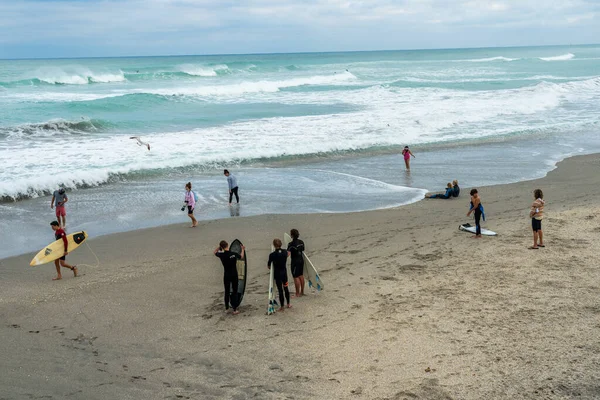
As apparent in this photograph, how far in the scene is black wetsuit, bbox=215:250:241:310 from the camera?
952cm

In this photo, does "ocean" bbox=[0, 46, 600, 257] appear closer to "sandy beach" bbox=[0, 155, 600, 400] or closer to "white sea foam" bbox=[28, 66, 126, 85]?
"sandy beach" bbox=[0, 155, 600, 400]

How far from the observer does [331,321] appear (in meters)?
9.06

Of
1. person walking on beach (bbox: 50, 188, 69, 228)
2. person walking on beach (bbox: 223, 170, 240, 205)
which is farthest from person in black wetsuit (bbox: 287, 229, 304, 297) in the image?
person walking on beach (bbox: 50, 188, 69, 228)

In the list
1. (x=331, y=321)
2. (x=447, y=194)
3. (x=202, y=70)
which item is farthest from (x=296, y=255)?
(x=202, y=70)

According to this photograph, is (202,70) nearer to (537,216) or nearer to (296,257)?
(537,216)

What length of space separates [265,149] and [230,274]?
1506 centimetres

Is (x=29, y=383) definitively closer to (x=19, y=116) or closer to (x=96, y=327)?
(x=96, y=327)

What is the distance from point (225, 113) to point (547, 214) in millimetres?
25056

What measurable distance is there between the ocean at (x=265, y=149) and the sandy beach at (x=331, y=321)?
3017 mm

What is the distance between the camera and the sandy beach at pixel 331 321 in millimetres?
7309

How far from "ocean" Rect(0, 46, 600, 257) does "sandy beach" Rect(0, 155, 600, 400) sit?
3.02 meters

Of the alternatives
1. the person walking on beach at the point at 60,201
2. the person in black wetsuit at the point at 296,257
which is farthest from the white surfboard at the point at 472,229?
the person walking on beach at the point at 60,201

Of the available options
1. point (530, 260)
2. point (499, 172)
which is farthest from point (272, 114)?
point (530, 260)

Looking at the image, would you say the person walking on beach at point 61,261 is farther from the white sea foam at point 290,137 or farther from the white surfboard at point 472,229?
the white surfboard at point 472,229
